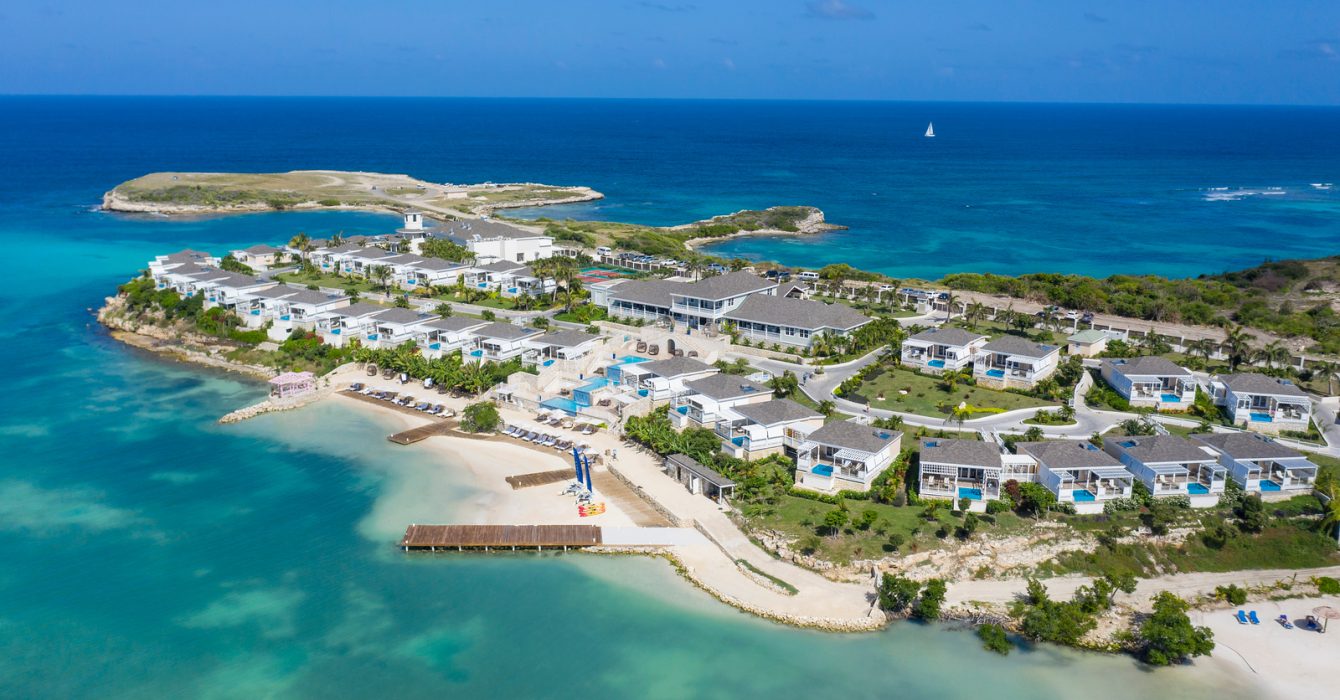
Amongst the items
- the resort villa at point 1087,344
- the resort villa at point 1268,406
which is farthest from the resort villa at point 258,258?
the resort villa at point 1268,406

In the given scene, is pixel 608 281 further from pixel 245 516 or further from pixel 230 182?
pixel 230 182

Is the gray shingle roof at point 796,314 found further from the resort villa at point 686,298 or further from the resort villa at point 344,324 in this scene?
the resort villa at point 344,324

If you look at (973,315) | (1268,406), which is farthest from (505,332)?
(1268,406)

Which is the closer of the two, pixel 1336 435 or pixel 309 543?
pixel 309 543

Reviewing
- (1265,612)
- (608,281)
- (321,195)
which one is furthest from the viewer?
(321,195)

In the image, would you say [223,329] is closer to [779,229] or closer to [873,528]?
[873,528]

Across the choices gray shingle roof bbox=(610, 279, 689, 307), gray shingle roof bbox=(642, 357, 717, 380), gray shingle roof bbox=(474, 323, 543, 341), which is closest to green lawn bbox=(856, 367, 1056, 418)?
gray shingle roof bbox=(642, 357, 717, 380)

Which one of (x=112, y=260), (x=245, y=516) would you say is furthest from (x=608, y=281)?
(x=112, y=260)
